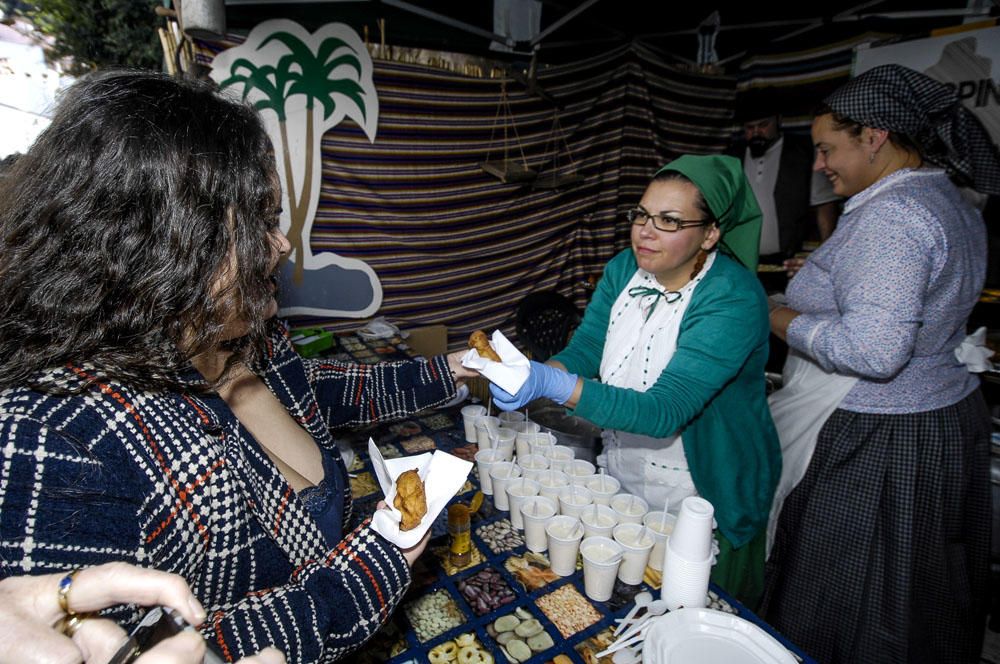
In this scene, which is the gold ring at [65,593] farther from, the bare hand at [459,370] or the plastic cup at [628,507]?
the bare hand at [459,370]

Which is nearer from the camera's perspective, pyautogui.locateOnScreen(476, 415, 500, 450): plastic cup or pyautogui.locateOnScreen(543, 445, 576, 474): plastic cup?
pyautogui.locateOnScreen(543, 445, 576, 474): plastic cup

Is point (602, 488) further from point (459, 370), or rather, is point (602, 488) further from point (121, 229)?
point (121, 229)

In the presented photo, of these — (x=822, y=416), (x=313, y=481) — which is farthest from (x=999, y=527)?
(x=313, y=481)

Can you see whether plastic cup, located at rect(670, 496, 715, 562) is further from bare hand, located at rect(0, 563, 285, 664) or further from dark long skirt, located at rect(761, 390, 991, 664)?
dark long skirt, located at rect(761, 390, 991, 664)

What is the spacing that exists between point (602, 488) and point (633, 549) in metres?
0.34

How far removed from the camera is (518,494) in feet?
A: 5.56

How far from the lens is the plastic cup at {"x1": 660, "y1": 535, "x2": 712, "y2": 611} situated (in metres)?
1.31

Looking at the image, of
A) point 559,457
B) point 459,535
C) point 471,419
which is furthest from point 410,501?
point 471,419

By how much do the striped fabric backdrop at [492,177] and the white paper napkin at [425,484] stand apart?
328cm

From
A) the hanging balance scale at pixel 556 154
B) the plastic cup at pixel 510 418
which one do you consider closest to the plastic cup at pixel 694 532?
the plastic cup at pixel 510 418

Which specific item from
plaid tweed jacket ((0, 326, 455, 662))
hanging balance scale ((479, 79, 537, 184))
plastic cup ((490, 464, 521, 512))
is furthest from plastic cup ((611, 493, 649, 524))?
hanging balance scale ((479, 79, 537, 184))

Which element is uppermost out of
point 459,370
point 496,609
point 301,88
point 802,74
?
point 802,74

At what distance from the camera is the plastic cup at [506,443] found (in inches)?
82.8

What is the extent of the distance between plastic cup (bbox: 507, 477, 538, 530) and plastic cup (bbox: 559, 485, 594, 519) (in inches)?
4.2
